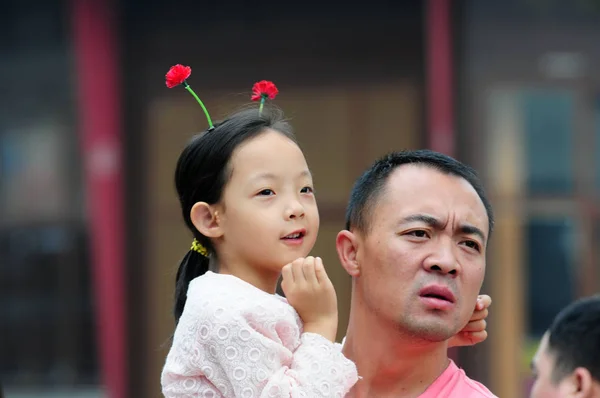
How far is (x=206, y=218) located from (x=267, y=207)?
196mm

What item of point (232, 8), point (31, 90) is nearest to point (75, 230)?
point (31, 90)

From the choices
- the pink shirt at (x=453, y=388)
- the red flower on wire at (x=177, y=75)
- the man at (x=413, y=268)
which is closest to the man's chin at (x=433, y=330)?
the man at (x=413, y=268)

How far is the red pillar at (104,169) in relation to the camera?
7.73 meters

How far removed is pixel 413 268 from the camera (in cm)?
270

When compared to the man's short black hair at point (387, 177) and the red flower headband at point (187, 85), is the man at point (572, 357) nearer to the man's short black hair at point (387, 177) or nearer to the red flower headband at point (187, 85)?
the man's short black hair at point (387, 177)

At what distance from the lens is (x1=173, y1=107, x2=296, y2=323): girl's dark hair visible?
2.89 m

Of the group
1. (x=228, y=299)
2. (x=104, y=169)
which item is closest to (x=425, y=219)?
(x=228, y=299)

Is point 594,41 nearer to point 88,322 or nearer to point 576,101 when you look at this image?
point 576,101

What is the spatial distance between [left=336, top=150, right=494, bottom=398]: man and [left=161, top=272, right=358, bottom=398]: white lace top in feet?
0.51

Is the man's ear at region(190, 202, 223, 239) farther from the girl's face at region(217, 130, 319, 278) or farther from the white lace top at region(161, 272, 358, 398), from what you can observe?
the white lace top at region(161, 272, 358, 398)

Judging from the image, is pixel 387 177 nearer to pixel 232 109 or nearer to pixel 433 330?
pixel 433 330

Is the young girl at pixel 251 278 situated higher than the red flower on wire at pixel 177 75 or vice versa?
the red flower on wire at pixel 177 75

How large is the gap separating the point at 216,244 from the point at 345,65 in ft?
15.8

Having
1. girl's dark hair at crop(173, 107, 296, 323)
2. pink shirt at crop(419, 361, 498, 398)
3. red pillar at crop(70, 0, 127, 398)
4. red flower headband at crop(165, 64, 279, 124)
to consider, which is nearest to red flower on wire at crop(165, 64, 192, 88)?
red flower headband at crop(165, 64, 279, 124)
